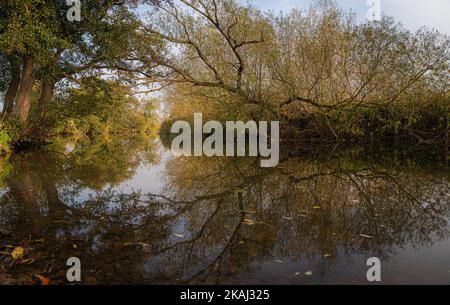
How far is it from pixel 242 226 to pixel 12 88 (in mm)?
19172

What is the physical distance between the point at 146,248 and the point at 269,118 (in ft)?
54.3

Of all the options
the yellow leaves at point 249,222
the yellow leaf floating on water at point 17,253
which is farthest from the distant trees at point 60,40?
the yellow leaves at point 249,222

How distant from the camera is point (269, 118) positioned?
19531 millimetres

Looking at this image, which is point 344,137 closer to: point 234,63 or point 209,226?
point 234,63

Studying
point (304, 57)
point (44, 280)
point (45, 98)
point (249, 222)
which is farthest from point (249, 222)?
point (45, 98)

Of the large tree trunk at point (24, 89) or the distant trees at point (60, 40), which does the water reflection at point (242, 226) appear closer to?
the distant trees at point (60, 40)

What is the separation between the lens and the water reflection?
3119mm

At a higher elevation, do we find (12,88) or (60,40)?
(60,40)

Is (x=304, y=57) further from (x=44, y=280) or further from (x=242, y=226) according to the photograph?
(x=44, y=280)

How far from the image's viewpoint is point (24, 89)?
53.2 ft

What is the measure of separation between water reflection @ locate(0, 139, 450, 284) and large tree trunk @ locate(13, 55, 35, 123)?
32.0ft

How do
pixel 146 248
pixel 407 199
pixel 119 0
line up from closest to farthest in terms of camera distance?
pixel 146 248 < pixel 407 199 < pixel 119 0
